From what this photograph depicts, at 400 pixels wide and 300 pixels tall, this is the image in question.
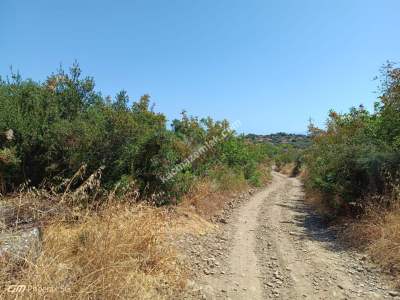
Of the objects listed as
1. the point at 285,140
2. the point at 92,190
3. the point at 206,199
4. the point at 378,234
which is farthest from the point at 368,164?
the point at 285,140

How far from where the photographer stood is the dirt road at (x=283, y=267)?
14.2ft

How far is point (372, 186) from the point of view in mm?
7801

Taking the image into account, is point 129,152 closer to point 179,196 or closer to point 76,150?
point 76,150

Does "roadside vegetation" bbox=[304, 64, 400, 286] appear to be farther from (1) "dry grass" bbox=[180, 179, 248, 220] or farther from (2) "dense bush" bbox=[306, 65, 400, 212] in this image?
(1) "dry grass" bbox=[180, 179, 248, 220]

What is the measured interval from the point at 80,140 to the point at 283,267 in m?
4.91

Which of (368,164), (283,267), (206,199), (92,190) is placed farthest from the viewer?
(206,199)

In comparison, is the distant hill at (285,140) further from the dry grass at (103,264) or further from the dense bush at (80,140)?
the dry grass at (103,264)

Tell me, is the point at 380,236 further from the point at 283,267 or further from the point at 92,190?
the point at 92,190

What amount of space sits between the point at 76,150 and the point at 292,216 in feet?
21.5

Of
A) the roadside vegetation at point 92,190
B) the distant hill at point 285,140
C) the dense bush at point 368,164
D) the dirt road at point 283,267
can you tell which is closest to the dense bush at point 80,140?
the roadside vegetation at point 92,190

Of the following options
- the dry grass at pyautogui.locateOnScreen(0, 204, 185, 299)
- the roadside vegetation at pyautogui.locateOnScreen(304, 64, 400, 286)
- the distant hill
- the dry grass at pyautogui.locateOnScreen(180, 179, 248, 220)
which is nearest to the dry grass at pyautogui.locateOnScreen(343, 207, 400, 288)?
the roadside vegetation at pyautogui.locateOnScreen(304, 64, 400, 286)

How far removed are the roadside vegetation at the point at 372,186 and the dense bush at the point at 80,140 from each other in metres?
4.10

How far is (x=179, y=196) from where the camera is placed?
8586mm

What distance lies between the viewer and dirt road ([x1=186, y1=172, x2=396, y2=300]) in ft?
14.2
